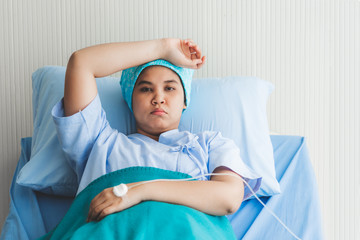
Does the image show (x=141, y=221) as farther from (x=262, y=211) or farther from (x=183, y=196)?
(x=262, y=211)

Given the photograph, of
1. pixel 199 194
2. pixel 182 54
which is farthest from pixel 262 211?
pixel 182 54

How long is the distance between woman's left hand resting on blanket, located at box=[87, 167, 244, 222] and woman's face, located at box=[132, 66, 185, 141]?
0.27m

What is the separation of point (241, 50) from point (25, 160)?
0.95m

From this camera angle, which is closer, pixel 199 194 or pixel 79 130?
pixel 199 194

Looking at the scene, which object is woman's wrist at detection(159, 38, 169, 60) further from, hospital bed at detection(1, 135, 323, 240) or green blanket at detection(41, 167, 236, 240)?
hospital bed at detection(1, 135, 323, 240)

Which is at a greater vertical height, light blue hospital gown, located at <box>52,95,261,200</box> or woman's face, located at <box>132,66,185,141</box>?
woman's face, located at <box>132,66,185,141</box>

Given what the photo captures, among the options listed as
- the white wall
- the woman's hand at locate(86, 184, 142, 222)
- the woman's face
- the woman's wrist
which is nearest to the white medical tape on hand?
the woman's hand at locate(86, 184, 142, 222)

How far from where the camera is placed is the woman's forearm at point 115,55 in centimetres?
110

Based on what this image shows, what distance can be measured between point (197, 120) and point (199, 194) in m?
0.42

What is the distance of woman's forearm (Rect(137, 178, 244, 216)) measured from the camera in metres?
0.89

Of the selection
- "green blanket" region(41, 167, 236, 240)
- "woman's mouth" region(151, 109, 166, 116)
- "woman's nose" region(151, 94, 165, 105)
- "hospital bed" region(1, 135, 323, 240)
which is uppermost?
"woman's nose" region(151, 94, 165, 105)

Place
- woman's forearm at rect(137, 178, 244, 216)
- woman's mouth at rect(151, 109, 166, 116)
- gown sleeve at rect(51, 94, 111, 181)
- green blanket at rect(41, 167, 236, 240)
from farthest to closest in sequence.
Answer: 1. woman's mouth at rect(151, 109, 166, 116)
2. gown sleeve at rect(51, 94, 111, 181)
3. woman's forearm at rect(137, 178, 244, 216)
4. green blanket at rect(41, 167, 236, 240)

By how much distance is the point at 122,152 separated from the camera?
3.60 ft

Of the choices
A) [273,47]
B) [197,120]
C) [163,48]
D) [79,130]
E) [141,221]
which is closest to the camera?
[141,221]
